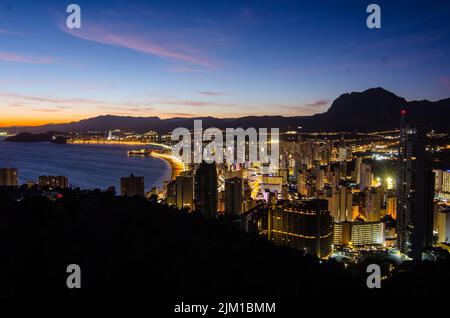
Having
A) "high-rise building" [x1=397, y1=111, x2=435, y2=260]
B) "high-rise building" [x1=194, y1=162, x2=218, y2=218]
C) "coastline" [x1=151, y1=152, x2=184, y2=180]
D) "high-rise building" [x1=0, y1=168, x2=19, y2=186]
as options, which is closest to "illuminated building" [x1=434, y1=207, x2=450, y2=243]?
"high-rise building" [x1=397, y1=111, x2=435, y2=260]

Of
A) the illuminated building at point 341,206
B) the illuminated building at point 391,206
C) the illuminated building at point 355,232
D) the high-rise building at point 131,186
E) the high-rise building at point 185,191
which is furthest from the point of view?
the illuminated building at point 391,206

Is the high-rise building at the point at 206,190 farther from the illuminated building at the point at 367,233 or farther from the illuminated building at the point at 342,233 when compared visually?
the illuminated building at the point at 367,233

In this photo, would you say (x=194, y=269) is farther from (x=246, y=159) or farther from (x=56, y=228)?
(x=246, y=159)

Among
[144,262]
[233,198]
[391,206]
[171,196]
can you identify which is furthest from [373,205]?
[144,262]

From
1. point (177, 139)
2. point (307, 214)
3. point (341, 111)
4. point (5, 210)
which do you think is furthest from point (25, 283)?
point (341, 111)

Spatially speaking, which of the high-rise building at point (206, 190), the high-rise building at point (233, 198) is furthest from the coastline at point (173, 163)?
the high-rise building at point (206, 190)

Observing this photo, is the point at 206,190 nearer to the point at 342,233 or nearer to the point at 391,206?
the point at 342,233
